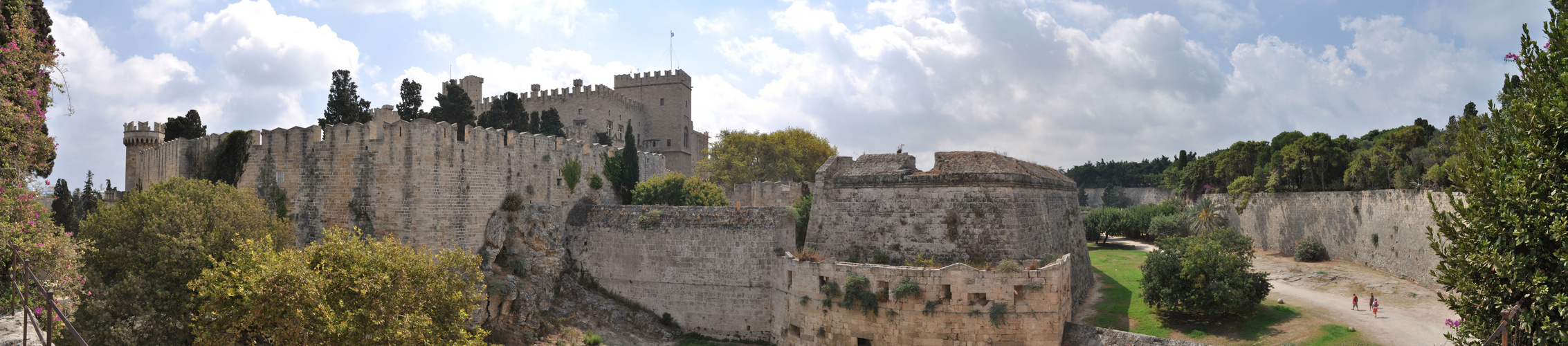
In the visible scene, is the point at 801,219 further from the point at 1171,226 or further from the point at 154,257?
the point at 1171,226

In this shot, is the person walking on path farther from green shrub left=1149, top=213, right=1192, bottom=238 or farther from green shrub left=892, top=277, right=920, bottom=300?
green shrub left=1149, top=213, right=1192, bottom=238

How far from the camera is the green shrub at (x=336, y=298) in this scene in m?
12.5

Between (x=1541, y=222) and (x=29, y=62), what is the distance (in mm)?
20602

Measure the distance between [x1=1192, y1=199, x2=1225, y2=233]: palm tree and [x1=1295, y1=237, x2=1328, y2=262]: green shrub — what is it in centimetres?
535

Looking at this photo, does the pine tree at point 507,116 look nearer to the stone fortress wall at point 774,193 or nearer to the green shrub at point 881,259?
the stone fortress wall at point 774,193

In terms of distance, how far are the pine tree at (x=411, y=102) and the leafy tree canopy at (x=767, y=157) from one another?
679 inches

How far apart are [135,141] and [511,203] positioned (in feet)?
58.8

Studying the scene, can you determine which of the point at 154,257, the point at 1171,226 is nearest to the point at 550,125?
the point at 154,257

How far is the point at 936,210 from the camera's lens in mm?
19109

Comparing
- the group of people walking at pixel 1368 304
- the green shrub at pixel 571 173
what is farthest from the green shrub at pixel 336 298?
the group of people walking at pixel 1368 304

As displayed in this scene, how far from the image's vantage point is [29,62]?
1154 centimetres

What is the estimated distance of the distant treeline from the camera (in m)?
27.6

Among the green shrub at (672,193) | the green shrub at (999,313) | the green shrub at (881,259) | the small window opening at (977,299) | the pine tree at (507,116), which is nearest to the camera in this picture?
the green shrub at (999,313)

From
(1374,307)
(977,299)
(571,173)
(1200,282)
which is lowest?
(1374,307)
